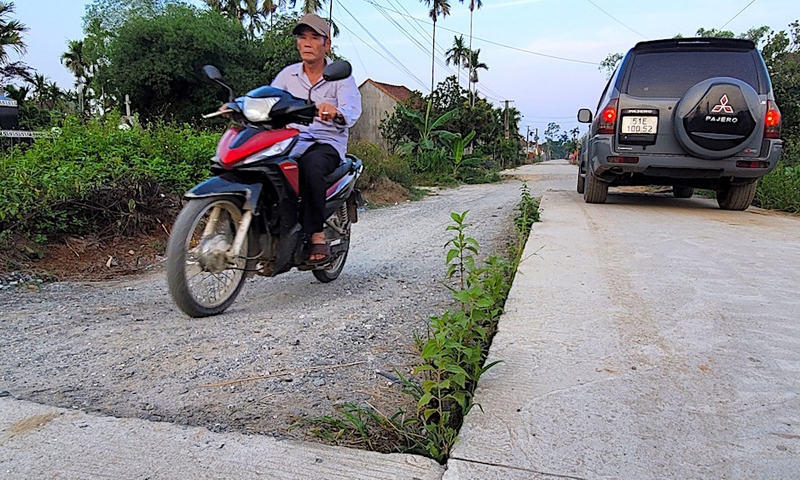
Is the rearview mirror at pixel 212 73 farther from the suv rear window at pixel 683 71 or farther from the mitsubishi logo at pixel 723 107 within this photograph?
the mitsubishi logo at pixel 723 107

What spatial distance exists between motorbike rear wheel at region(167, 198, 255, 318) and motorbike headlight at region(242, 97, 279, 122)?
0.44m

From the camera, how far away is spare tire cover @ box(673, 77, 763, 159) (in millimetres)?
5434

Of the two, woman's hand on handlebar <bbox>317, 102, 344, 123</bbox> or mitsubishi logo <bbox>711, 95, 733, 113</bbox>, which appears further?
mitsubishi logo <bbox>711, 95, 733, 113</bbox>

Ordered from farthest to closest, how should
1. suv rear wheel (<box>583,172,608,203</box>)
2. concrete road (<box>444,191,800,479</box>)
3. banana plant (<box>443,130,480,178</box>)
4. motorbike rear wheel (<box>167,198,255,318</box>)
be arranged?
banana plant (<box>443,130,480,178</box>)
suv rear wheel (<box>583,172,608,203</box>)
motorbike rear wheel (<box>167,198,255,318</box>)
concrete road (<box>444,191,800,479</box>)

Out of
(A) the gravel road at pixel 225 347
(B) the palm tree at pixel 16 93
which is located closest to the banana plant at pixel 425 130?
(A) the gravel road at pixel 225 347

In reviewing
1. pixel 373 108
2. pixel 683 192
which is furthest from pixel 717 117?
pixel 373 108

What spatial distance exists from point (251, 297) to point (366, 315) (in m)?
0.84

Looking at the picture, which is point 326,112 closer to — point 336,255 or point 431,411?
point 336,255

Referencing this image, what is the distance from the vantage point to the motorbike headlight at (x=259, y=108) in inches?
113

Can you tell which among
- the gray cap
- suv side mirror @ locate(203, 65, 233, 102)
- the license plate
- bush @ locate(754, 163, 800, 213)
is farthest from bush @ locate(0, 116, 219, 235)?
bush @ locate(754, 163, 800, 213)

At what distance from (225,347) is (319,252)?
3.23 feet

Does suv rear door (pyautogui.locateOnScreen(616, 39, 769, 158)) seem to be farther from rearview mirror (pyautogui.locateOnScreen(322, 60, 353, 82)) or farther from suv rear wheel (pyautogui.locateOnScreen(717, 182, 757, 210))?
rearview mirror (pyautogui.locateOnScreen(322, 60, 353, 82))

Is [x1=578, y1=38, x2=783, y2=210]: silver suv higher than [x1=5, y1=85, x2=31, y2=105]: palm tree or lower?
lower

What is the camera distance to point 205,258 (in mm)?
2762
